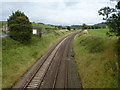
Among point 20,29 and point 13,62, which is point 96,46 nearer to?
point 13,62

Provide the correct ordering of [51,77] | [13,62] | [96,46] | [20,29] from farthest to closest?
[20,29], [96,46], [13,62], [51,77]

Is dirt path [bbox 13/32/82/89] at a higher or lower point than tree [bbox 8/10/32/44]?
lower

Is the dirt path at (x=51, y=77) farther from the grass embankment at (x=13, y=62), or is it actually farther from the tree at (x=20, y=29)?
the tree at (x=20, y=29)

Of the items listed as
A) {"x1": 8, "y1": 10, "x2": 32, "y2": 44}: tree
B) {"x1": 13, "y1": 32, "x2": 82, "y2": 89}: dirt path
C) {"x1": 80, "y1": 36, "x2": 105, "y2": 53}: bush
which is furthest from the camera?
{"x1": 8, "y1": 10, "x2": 32, "y2": 44}: tree

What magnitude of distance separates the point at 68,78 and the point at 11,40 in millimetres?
22687

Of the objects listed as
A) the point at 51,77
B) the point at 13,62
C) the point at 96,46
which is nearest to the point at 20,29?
the point at 13,62

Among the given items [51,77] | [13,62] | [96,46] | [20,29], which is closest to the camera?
[51,77]

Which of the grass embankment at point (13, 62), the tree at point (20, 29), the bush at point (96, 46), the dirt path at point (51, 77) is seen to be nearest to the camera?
the dirt path at point (51, 77)

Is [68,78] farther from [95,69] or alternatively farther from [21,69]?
[21,69]

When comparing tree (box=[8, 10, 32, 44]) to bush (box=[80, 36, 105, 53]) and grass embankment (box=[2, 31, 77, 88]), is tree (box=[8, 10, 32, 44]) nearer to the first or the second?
grass embankment (box=[2, 31, 77, 88])

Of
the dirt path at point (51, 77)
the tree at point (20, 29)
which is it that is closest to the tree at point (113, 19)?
the dirt path at point (51, 77)

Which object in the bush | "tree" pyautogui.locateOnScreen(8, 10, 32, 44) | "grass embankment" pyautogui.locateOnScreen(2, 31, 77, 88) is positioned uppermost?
"tree" pyautogui.locateOnScreen(8, 10, 32, 44)

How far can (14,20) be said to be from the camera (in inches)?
1668

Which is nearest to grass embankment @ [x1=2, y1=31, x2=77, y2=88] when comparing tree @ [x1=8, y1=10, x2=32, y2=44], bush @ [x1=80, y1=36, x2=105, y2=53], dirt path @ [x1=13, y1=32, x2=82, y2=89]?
dirt path @ [x1=13, y1=32, x2=82, y2=89]
